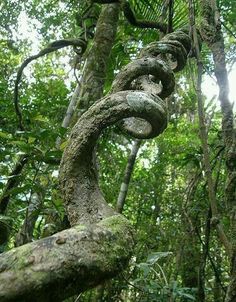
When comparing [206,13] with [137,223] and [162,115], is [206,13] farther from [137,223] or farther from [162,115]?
[137,223]

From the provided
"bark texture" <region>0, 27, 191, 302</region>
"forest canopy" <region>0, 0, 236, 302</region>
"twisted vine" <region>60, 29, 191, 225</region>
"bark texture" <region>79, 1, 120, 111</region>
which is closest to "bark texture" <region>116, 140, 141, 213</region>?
"forest canopy" <region>0, 0, 236, 302</region>

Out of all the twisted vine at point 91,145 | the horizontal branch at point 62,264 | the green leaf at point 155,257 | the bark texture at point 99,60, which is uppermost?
the bark texture at point 99,60

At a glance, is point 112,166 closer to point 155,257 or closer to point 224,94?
point 224,94

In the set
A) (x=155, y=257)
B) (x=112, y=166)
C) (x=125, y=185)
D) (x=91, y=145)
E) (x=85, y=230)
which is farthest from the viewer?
(x=112, y=166)

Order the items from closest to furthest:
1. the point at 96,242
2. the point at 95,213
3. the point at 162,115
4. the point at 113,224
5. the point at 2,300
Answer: the point at 2,300 → the point at 96,242 → the point at 113,224 → the point at 95,213 → the point at 162,115

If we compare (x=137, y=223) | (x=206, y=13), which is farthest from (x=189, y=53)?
(x=137, y=223)

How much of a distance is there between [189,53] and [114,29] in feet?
1.96

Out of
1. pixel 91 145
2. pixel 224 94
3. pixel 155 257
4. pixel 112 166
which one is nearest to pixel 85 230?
pixel 91 145

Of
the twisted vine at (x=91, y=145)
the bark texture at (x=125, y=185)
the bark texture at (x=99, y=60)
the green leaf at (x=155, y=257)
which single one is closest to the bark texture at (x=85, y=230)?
the twisted vine at (x=91, y=145)

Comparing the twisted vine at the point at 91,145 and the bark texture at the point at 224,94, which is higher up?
the bark texture at the point at 224,94

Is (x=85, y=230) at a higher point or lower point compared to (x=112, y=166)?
lower

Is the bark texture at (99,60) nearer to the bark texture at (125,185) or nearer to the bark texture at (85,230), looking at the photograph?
the bark texture at (85,230)

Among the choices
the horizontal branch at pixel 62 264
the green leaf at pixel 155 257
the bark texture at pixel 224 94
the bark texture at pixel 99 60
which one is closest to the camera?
the horizontal branch at pixel 62 264

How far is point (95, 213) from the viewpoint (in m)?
→ 1.00
